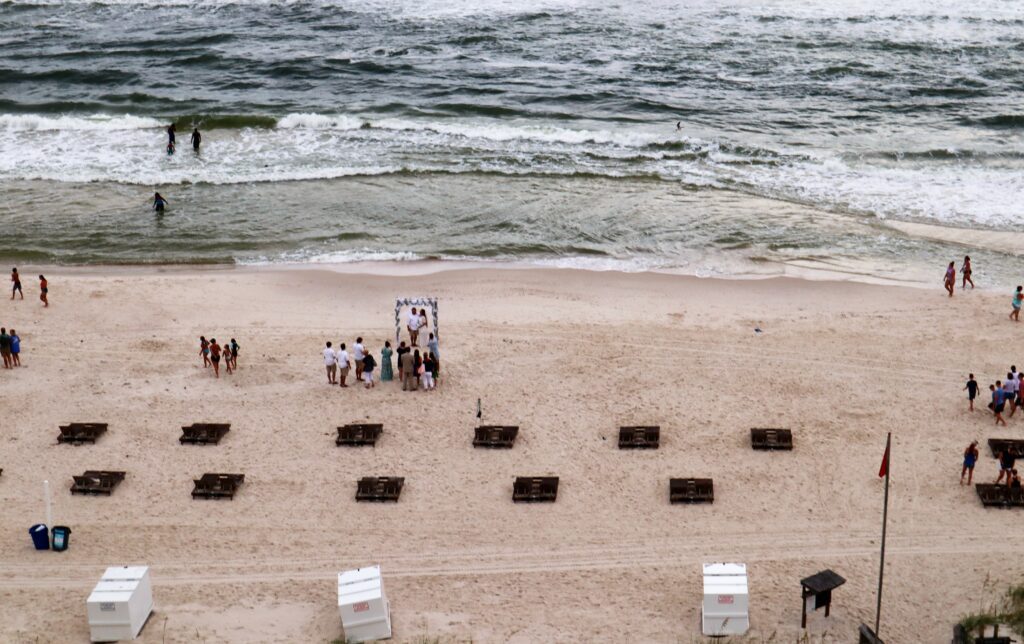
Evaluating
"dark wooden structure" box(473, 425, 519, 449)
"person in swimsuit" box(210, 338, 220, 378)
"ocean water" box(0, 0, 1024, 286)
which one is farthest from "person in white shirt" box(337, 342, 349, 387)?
"ocean water" box(0, 0, 1024, 286)

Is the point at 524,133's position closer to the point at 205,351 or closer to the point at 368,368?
the point at 368,368

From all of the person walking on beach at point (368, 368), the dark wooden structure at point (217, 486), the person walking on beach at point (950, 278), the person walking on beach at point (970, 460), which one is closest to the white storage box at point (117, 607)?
the dark wooden structure at point (217, 486)

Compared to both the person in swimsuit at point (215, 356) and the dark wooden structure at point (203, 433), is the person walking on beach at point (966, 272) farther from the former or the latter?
the dark wooden structure at point (203, 433)

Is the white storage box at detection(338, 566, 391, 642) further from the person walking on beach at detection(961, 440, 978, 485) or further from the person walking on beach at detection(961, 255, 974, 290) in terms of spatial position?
the person walking on beach at detection(961, 255, 974, 290)

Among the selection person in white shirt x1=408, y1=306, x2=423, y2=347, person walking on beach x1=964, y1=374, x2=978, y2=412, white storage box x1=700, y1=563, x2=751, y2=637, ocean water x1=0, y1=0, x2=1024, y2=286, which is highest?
ocean water x1=0, y1=0, x2=1024, y2=286

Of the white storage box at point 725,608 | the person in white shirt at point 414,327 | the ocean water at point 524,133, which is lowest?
the white storage box at point 725,608

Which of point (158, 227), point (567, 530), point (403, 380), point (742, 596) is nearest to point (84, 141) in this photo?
point (158, 227)
